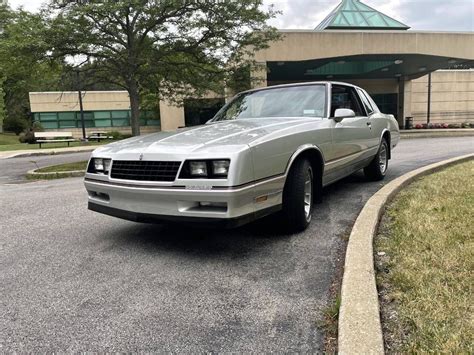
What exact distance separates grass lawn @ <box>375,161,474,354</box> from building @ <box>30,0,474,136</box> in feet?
41.1

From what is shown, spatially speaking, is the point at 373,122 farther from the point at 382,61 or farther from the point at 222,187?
the point at 382,61

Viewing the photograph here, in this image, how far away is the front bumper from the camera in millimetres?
3162

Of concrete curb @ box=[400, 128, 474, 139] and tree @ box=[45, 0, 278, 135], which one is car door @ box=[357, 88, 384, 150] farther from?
concrete curb @ box=[400, 128, 474, 139]

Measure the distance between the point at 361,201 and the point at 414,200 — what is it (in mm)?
783

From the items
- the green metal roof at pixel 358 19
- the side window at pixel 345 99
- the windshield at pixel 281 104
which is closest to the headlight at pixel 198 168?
the windshield at pixel 281 104

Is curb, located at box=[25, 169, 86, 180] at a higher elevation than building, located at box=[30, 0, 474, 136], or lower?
lower

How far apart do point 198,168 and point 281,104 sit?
2211 mm

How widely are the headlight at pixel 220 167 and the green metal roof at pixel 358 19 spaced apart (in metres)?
30.1

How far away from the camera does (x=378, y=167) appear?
6746 millimetres

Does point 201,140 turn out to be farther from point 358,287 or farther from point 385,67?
point 385,67

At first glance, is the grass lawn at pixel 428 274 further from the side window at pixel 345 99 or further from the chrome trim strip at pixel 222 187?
the side window at pixel 345 99

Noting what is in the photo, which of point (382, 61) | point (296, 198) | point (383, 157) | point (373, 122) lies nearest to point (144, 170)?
point (296, 198)

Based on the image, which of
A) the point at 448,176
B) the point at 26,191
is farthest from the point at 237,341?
the point at 26,191

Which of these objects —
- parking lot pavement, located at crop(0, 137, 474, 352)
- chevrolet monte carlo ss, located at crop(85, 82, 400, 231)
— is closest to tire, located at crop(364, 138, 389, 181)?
chevrolet monte carlo ss, located at crop(85, 82, 400, 231)
